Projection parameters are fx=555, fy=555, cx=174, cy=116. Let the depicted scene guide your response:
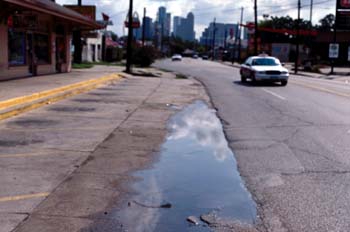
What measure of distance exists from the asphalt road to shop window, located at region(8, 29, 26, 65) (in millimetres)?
10378

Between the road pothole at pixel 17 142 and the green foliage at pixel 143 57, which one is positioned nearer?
the road pothole at pixel 17 142

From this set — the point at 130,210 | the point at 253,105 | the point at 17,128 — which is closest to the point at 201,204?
the point at 130,210

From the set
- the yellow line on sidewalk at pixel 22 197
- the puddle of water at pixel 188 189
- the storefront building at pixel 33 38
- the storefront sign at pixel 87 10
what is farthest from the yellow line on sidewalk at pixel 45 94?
the storefront sign at pixel 87 10

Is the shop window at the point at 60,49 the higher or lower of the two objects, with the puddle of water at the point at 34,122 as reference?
higher


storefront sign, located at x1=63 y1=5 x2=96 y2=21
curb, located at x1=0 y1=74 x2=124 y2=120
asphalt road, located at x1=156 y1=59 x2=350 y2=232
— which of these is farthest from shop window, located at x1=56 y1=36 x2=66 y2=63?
storefront sign, located at x1=63 y1=5 x2=96 y2=21

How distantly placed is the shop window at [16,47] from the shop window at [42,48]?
5.60ft

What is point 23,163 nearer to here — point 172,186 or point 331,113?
point 172,186

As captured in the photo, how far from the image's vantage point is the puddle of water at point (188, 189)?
6059 mm

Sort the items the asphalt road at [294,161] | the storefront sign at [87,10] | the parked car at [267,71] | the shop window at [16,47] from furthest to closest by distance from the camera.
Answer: the storefront sign at [87,10], the parked car at [267,71], the shop window at [16,47], the asphalt road at [294,161]

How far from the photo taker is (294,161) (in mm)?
9211

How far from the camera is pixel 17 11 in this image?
23.2 meters

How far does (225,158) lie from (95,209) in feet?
12.6

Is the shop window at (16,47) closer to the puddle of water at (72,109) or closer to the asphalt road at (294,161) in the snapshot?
the puddle of water at (72,109)

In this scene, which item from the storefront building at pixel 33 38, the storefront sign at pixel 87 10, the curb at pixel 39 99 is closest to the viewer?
the curb at pixel 39 99
